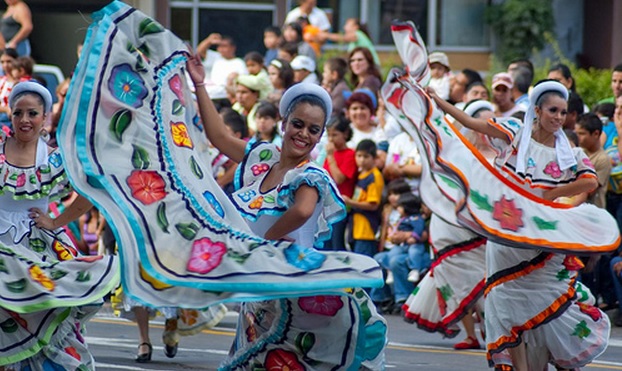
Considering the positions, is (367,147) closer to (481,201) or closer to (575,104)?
(575,104)

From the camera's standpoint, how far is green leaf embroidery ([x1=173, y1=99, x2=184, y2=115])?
671 cm

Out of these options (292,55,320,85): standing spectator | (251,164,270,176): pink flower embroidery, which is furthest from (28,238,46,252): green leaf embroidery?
(292,55,320,85): standing spectator

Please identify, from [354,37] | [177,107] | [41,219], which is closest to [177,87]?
[177,107]

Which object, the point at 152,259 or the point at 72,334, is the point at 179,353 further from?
the point at 152,259

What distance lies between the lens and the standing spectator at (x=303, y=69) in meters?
15.8

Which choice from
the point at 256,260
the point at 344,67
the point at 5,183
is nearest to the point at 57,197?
the point at 5,183

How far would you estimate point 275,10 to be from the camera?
25.1 meters

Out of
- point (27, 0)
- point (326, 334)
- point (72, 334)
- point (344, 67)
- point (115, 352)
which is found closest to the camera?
point (326, 334)

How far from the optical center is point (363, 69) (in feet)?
50.0

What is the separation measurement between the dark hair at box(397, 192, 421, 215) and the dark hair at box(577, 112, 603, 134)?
1.88m

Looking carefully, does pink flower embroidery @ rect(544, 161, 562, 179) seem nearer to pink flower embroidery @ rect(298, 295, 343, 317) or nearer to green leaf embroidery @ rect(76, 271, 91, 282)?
pink flower embroidery @ rect(298, 295, 343, 317)

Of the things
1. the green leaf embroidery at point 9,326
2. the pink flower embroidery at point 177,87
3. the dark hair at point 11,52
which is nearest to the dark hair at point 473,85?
the dark hair at point 11,52

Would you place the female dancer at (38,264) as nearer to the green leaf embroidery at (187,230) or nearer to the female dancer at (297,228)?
the female dancer at (297,228)

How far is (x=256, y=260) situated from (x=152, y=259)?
441mm
